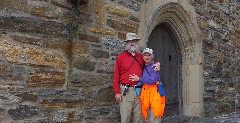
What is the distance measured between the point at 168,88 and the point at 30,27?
3144mm

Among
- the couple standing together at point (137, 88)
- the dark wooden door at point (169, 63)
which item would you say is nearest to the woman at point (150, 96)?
the couple standing together at point (137, 88)

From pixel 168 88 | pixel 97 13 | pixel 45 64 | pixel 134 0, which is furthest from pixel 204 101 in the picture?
pixel 45 64

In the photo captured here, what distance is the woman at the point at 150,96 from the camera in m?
3.60

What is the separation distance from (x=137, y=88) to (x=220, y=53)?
3.17 m

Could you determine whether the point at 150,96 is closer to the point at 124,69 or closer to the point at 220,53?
the point at 124,69

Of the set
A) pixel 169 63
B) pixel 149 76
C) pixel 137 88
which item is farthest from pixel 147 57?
pixel 169 63

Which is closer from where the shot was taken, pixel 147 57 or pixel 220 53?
pixel 147 57

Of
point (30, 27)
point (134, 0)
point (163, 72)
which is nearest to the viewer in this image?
point (30, 27)

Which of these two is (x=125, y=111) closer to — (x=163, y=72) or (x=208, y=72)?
(x=163, y=72)

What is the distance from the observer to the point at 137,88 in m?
3.67

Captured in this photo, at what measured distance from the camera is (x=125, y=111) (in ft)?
12.0

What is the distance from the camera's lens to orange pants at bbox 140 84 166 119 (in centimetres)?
360

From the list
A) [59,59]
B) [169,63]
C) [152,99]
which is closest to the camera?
[59,59]

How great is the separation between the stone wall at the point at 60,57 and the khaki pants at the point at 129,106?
29 cm
